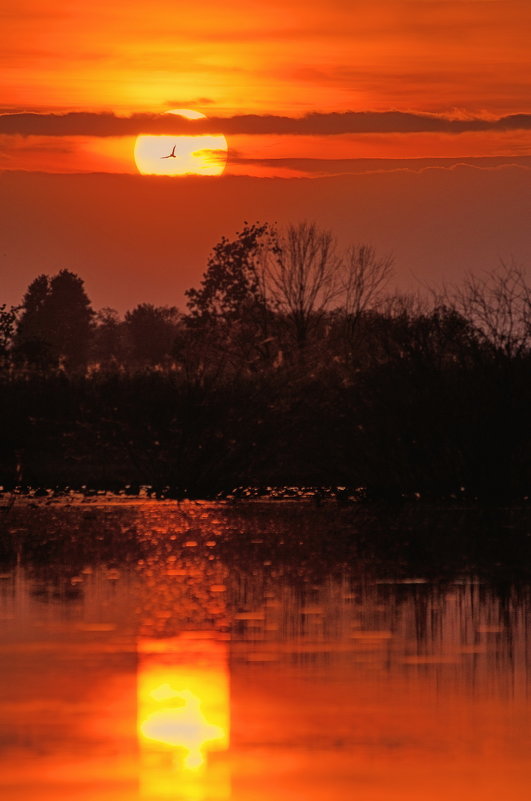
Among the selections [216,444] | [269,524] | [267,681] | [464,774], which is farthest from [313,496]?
[464,774]

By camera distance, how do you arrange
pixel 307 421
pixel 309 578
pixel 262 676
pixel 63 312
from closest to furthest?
1. pixel 262 676
2. pixel 309 578
3. pixel 307 421
4. pixel 63 312

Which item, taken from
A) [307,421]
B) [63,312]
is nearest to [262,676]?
[307,421]

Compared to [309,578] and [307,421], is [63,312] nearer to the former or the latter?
[307,421]

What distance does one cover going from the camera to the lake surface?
26.0ft

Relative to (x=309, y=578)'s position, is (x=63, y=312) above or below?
above

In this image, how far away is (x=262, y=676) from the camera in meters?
10.9

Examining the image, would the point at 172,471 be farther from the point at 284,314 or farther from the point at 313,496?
the point at 284,314

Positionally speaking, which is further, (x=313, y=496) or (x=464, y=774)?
(x=313, y=496)

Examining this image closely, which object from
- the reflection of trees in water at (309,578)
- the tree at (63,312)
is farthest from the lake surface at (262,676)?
the tree at (63,312)

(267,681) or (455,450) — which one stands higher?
(455,450)

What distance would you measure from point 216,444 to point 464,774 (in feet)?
82.2

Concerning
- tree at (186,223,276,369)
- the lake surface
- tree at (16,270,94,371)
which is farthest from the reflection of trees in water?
tree at (16,270,94,371)

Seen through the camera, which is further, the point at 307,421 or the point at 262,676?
the point at 307,421

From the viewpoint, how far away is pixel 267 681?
10.7 m
